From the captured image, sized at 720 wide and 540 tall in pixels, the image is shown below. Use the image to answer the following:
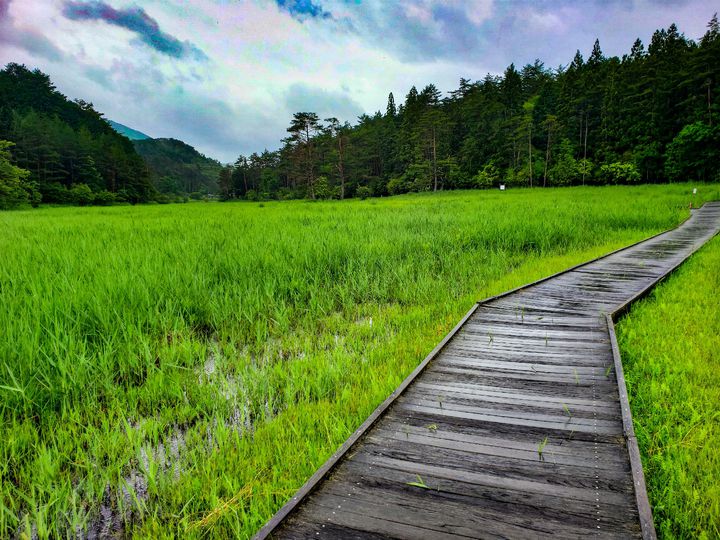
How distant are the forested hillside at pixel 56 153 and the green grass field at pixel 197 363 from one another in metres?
42.7

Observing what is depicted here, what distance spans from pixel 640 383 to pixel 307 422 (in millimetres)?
2992

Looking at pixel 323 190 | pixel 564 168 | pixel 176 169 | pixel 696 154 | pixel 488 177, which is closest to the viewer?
pixel 696 154

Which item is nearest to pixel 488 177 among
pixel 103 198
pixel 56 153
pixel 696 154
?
pixel 696 154

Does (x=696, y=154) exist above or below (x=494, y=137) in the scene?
below

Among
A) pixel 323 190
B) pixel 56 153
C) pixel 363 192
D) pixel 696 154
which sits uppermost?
pixel 56 153

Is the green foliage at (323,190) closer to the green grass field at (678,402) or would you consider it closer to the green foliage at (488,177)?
the green foliage at (488,177)

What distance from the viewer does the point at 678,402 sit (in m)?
3.05

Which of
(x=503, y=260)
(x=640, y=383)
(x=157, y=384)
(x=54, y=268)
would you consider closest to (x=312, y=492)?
(x=157, y=384)

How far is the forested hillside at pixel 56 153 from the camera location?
47000mm

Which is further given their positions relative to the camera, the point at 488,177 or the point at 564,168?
the point at 488,177

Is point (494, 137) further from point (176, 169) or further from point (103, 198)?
point (176, 169)

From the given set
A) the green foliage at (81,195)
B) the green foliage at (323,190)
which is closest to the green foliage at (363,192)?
the green foliage at (323,190)

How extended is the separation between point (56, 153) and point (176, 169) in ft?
275

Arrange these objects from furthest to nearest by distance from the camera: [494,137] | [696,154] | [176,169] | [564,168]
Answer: [176,169]
[494,137]
[564,168]
[696,154]
